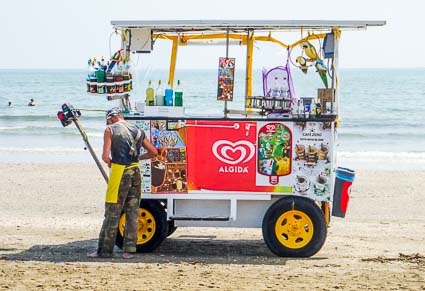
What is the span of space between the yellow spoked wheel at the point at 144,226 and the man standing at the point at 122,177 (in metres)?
0.25

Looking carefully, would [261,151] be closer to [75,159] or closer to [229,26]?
[229,26]

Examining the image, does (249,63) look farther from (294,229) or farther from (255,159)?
(294,229)

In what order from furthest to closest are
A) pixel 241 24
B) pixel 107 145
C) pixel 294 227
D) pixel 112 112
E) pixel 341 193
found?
pixel 341 193 < pixel 241 24 < pixel 294 227 < pixel 112 112 < pixel 107 145

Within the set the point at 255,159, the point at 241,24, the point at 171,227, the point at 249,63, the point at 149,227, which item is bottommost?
the point at 171,227

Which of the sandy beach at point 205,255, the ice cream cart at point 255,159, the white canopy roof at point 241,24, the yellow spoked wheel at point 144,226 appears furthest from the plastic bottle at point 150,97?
the sandy beach at point 205,255

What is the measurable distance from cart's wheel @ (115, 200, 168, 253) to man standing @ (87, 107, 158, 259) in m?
0.25

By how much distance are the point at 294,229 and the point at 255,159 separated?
799mm

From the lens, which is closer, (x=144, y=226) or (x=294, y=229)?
(x=294, y=229)

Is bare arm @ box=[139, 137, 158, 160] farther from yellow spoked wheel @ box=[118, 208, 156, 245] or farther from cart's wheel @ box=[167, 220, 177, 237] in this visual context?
cart's wheel @ box=[167, 220, 177, 237]

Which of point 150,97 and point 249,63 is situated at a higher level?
point 249,63

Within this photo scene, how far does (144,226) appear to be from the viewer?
930 centimetres

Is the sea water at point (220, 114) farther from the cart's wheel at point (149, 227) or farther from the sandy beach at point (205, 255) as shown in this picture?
the sandy beach at point (205, 255)

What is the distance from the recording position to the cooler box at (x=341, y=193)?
30.7 feet

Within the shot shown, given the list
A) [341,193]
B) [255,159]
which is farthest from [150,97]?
[341,193]
